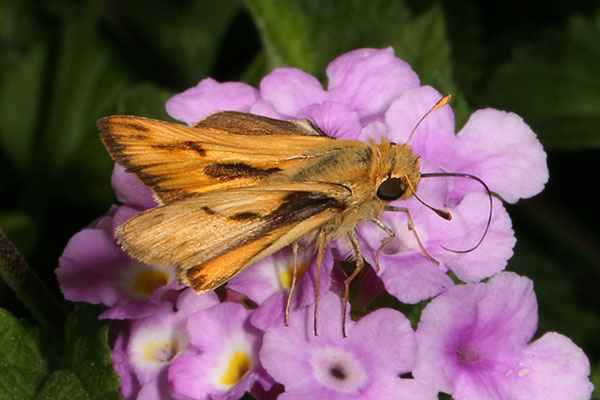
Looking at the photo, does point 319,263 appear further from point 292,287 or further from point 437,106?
point 437,106

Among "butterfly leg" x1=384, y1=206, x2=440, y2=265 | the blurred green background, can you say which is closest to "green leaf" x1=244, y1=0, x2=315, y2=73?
the blurred green background

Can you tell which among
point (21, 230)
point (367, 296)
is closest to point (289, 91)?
point (367, 296)

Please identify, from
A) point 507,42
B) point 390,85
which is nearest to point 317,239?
point 390,85

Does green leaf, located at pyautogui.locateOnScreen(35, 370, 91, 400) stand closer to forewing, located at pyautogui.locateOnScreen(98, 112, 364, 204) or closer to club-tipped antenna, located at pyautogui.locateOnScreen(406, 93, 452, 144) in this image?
forewing, located at pyautogui.locateOnScreen(98, 112, 364, 204)

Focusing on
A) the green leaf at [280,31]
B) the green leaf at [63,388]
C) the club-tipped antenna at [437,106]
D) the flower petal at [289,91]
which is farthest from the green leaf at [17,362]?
the green leaf at [280,31]

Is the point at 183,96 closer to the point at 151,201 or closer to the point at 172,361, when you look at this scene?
the point at 151,201

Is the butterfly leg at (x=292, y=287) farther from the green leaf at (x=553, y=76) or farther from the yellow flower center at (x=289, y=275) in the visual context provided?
the green leaf at (x=553, y=76)
